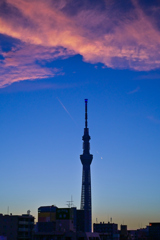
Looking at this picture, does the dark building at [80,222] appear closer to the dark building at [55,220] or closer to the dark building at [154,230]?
the dark building at [154,230]

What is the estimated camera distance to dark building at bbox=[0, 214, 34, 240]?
92.5m

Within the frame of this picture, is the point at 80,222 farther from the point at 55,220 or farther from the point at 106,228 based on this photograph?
the point at 55,220

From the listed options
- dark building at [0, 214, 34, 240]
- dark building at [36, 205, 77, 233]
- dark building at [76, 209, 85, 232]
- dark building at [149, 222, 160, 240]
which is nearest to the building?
dark building at [36, 205, 77, 233]

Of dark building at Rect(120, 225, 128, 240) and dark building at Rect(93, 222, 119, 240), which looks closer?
dark building at Rect(93, 222, 119, 240)

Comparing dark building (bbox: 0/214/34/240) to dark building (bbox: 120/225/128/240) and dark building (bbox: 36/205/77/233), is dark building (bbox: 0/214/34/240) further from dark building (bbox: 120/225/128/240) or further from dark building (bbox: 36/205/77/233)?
dark building (bbox: 120/225/128/240)

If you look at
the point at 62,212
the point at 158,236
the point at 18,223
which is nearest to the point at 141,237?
the point at 158,236

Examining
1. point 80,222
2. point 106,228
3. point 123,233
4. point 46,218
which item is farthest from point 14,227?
point 80,222

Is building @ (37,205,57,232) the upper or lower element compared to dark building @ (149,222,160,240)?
upper

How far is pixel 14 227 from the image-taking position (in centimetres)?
9306

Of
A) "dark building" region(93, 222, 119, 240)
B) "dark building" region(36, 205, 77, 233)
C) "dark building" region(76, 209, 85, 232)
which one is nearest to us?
"dark building" region(36, 205, 77, 233)

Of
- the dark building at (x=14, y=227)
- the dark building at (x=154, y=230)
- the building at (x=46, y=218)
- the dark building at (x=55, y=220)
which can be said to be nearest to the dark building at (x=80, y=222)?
the dark building at (x=154, y=230)

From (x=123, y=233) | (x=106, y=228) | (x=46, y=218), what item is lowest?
(x=123, y=233)

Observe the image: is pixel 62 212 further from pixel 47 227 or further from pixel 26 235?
pixel 26 235

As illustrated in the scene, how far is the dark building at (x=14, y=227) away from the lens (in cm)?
9250
